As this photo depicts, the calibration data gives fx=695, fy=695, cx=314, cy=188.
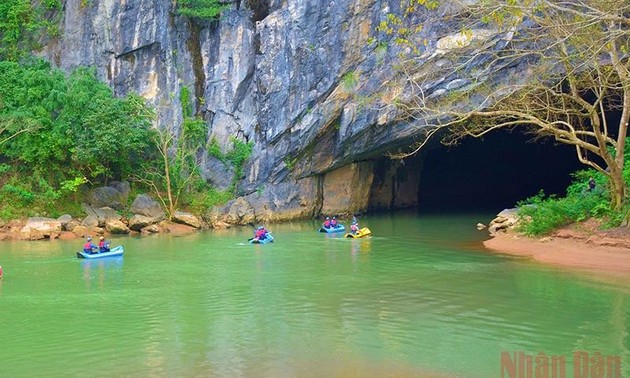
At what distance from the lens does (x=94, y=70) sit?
31.9m

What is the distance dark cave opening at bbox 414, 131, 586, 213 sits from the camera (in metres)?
41.8

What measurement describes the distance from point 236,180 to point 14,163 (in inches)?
373

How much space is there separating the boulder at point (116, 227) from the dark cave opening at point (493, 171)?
61.6ft

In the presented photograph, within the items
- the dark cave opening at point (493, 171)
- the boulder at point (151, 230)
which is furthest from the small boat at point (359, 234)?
the dark cave opening at point (493, 171)

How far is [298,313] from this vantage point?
1292 cm

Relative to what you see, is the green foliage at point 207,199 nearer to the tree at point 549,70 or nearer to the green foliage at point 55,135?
the green foliage at point 55,135

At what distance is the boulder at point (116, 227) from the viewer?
27.1 metres

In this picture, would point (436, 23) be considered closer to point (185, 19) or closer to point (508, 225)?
point (508, 225)

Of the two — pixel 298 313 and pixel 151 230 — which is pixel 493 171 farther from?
pixel 298 313

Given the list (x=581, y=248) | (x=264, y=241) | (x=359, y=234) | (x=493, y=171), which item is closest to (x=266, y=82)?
(x=359, y=234)

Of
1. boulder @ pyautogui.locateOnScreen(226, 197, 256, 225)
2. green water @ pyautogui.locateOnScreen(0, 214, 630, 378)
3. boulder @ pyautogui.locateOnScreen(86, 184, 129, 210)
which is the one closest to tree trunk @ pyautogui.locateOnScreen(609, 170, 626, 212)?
green water @ pyautogui.locateOnScreen(0, 214, 630, 378)

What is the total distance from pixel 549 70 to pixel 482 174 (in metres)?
23.5

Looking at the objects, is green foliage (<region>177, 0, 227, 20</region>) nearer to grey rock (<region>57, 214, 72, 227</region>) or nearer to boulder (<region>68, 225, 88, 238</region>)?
grey rock (<region>57, 214, 72, 227</region>)

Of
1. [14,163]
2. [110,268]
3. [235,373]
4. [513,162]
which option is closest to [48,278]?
[110,268]
